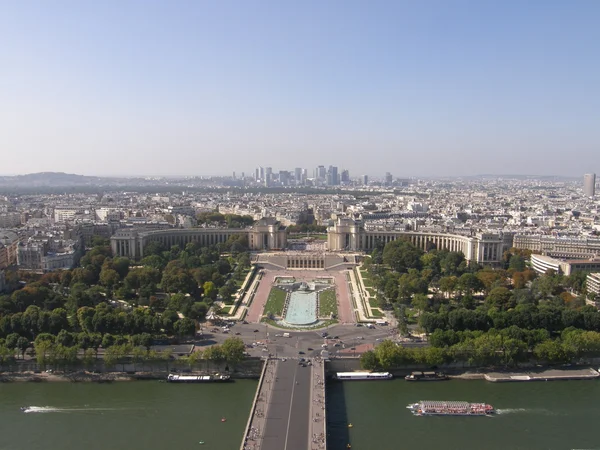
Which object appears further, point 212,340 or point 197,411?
point 212,340

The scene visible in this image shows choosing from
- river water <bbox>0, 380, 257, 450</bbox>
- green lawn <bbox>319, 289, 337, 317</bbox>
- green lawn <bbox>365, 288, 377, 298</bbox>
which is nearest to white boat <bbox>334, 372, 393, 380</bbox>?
river water <bbox>0, 380, 257, 450</bbox>

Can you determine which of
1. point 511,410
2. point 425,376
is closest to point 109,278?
point 425,376

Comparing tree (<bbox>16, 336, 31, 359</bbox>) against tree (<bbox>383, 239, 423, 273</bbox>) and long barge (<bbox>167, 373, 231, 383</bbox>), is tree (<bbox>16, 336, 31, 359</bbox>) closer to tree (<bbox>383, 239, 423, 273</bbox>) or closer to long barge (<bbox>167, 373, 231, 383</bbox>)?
long barge (<bbox>167, 373, 231, 383</bbox>)

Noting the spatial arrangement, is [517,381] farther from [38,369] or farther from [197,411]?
[38,369]

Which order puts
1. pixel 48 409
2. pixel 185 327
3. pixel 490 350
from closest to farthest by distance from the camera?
pixel 48 409 → pixel 490 350 → pixel 185 327

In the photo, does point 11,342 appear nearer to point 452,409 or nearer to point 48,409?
point 48,409

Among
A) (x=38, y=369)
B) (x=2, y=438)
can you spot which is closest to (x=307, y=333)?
(x=38, y=369)
